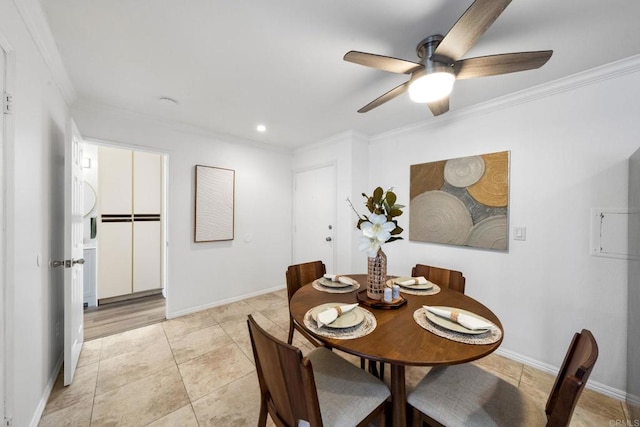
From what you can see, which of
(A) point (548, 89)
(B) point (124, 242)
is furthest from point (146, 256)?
(A) point (548, 89)

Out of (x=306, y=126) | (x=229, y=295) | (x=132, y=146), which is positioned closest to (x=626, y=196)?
(x=306, y=126)

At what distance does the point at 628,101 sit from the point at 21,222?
3837 mm

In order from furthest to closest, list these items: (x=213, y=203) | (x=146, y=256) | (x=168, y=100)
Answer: (x=146, y=256) → (x=213, y=203) → (x=168, y=100)

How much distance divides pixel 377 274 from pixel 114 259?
377 cm

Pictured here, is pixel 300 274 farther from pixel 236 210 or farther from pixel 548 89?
pixel 548 89

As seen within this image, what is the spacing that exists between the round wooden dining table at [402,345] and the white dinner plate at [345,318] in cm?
7

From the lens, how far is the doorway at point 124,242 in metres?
3.17

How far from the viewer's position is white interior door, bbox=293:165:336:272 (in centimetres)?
341

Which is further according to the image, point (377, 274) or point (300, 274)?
point (300, 274)

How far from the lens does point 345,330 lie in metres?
1.13

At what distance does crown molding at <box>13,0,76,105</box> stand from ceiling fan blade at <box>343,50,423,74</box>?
1.64m

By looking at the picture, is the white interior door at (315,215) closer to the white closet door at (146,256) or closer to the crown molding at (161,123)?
the crown molding at (161,123)

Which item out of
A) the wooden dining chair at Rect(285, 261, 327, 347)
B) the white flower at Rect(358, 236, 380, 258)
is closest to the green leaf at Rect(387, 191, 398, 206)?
the white flower at Rect(358, 236, 380, 258)

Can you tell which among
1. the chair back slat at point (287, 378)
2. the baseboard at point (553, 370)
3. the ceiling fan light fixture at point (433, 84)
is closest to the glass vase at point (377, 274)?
the chair back slat at point (287, 378)
